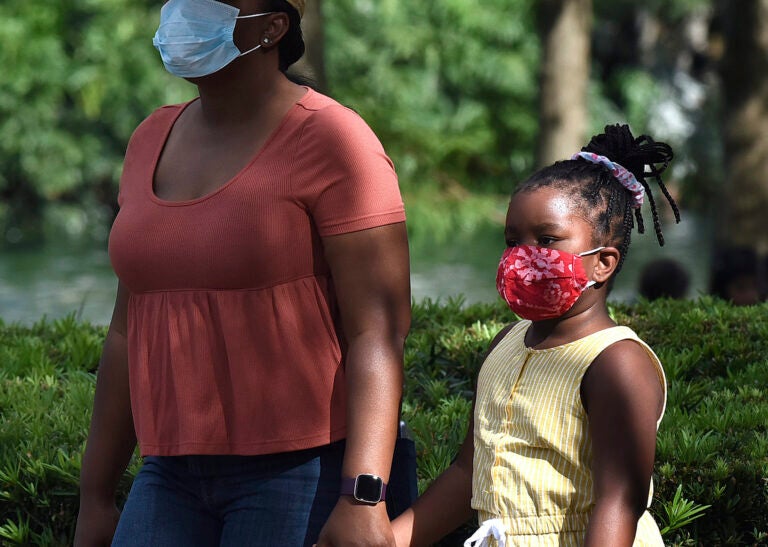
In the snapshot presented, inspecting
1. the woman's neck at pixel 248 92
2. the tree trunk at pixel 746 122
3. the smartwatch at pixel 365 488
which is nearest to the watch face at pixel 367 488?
the smartwatch at pixel 365 488

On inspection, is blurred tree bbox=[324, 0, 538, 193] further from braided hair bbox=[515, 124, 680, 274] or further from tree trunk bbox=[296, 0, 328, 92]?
braided hair bbox=[515, 124, 680, 274]

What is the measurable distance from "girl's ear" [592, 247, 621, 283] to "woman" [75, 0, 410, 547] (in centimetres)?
38

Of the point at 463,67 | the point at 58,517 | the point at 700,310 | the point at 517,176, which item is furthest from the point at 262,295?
the point at 463,67

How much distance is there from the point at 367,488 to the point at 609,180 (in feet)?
2.63

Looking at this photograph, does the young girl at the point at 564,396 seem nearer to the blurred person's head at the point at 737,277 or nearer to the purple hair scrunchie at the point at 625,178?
the purple hair scrunchie at the point at 625,178

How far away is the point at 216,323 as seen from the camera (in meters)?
2.29

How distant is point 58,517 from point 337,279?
161 cm

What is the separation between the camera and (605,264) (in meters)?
2.30

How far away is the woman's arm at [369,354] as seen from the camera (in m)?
2.17

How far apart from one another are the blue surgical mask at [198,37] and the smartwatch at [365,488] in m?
0.90

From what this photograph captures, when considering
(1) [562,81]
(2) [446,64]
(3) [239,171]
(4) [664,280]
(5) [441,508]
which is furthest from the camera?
(2) [446,64]

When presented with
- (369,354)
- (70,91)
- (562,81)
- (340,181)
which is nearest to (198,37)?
(340,181)

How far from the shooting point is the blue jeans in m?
2.24

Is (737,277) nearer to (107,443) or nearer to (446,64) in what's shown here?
(107,443)
